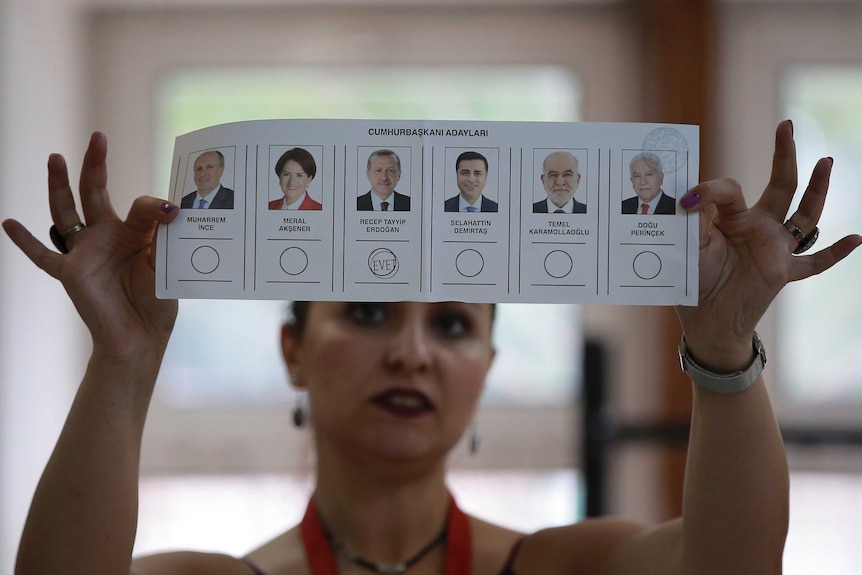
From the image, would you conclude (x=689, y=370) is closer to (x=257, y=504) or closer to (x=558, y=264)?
(x=558, y=264)

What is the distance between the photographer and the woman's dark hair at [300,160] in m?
0.92

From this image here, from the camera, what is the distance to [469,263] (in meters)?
0.91

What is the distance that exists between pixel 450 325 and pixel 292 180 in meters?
0.38

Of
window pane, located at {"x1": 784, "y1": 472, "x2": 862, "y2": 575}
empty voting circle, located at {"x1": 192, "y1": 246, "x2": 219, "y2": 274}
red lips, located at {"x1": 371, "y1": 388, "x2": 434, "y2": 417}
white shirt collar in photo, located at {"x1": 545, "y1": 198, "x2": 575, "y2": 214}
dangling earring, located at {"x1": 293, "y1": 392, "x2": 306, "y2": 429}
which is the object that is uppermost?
white shirt collar in photo, located at {"x1": 545, "y1": 198, "x2": 575, "y2": 214}

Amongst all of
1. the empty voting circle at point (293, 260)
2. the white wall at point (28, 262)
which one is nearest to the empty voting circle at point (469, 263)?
the empty voting circle at point (293, 260)

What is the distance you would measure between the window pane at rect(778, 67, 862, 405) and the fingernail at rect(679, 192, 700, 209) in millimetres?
2459

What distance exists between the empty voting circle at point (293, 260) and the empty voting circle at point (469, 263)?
0.52ft

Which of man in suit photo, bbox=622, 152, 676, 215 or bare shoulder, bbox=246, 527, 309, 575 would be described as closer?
man in suit photo, bbox=622, 152, 676, 215

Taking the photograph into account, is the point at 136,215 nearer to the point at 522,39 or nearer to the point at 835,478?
the point at 522,39

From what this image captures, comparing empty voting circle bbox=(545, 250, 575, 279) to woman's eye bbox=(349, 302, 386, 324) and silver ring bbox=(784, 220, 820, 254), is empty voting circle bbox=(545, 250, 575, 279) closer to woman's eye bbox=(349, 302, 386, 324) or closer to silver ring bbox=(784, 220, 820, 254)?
silver ring bbox=(784, 220, 820, 254)

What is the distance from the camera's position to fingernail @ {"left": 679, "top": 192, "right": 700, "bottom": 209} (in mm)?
896

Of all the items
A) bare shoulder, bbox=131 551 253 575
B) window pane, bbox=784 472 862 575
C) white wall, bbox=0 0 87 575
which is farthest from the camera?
window pane, bbox=784 472 862 575

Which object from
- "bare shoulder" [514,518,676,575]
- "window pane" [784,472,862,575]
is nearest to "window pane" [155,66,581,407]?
"window pane" [784,472,862,575]

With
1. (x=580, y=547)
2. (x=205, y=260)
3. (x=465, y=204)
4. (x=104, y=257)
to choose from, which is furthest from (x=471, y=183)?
(x=580, y=547)
